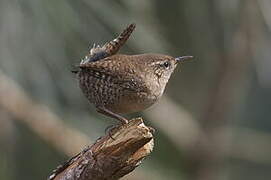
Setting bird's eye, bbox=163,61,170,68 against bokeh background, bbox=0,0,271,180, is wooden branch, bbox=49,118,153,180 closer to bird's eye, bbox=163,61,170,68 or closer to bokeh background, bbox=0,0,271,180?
bird's eye, bbox=163,61,170,68

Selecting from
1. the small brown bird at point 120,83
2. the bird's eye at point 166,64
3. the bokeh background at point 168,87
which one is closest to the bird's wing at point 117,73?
the small brown bird at point 120,83

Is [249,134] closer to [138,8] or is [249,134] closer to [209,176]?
[209,176]

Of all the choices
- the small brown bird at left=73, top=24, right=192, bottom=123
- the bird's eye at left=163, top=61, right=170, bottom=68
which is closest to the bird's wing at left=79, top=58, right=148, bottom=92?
the small brown bird at left=73, top=24, right=192, bottom=123

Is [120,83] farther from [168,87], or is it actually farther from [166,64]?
[168,87]

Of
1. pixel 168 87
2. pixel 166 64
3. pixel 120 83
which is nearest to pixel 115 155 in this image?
pixel 120 83

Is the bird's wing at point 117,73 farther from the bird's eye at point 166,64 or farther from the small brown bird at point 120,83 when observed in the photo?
the bird's eye at point 166,64
